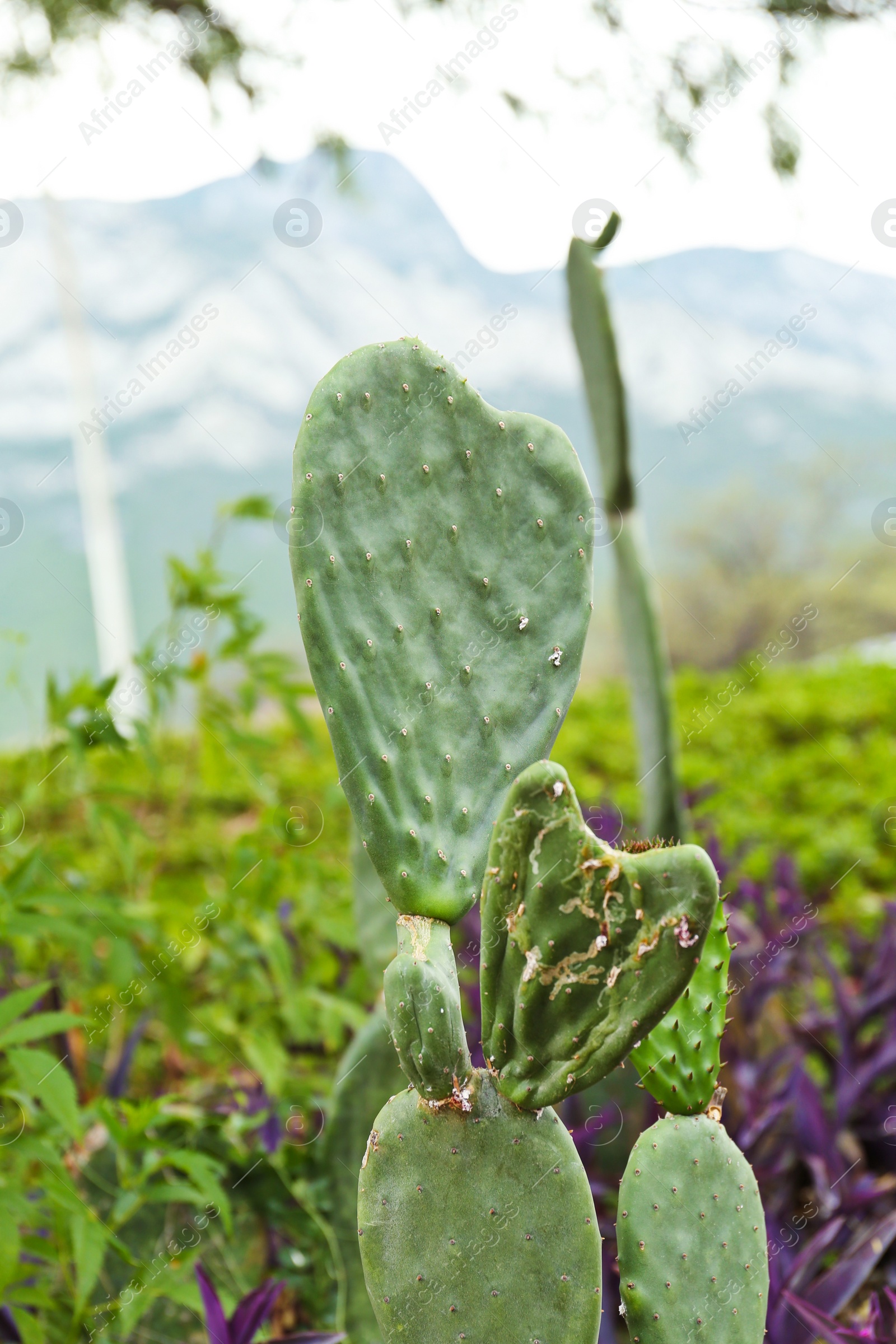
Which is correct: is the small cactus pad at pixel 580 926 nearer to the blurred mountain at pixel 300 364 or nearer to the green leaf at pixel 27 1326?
the green leaf at pixel 27 1326

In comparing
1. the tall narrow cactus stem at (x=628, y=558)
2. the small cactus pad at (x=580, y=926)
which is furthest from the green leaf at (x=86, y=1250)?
the tall narrow cactus stem at (x=628, y=558)

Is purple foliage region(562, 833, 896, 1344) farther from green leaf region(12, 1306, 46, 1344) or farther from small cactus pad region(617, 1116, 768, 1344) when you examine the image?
green leaf region(12, 1306, 46, 1344)

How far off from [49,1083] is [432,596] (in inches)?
25.0

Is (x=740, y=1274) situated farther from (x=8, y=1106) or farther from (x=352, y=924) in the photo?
(x=8, y=1106)

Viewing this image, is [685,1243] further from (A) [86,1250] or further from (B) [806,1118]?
(B) [806,1118]

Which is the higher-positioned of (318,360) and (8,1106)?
(8,1106)

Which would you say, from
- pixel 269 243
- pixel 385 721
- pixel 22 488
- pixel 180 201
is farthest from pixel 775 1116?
pixel 180 201

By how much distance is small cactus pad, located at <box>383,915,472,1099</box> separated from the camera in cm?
71

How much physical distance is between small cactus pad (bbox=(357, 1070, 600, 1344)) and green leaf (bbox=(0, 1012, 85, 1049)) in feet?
1.41

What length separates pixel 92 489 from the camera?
6.68 meters

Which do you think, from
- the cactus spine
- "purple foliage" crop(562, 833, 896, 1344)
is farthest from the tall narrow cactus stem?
the cactus spine

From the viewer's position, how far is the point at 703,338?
11156 mm

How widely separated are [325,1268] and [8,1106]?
831mm

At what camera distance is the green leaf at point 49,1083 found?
3.23ft
